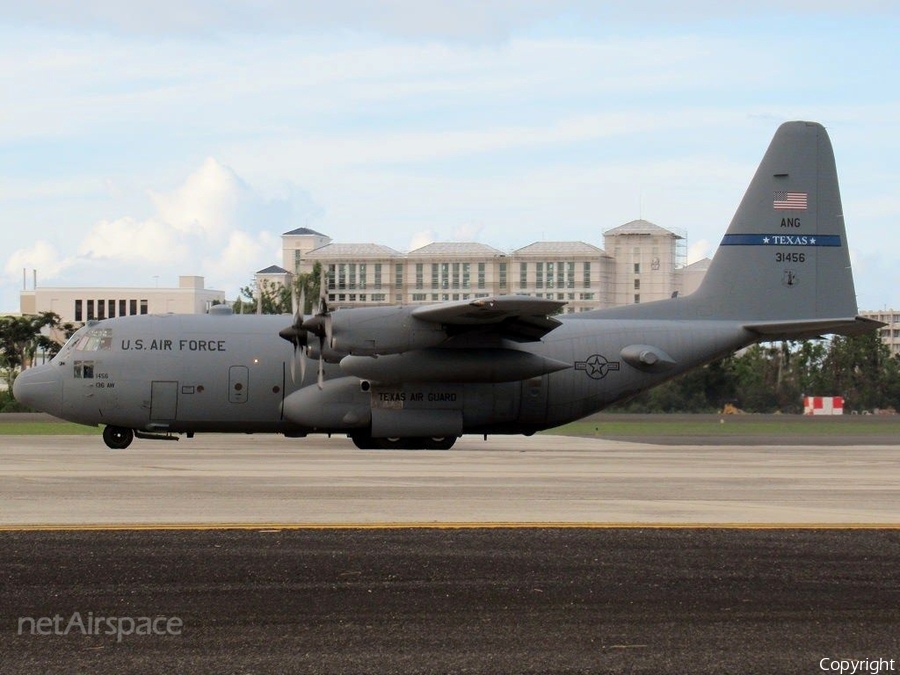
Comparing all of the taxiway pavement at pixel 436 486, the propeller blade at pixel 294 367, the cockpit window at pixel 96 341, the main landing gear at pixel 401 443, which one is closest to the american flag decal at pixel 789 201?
the taxiway pavement at pixel 436 486

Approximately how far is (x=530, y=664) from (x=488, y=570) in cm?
306

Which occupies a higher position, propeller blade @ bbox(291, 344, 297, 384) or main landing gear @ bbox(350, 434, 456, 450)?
propeller blade @ bbox(291, 344, 297, 384)

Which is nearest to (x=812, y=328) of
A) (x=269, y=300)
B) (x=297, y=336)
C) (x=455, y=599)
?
(x=297, y=336)

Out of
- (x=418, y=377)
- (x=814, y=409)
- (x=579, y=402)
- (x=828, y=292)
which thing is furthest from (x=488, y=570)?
(x=814, y=409)

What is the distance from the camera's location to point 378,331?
83.6ft

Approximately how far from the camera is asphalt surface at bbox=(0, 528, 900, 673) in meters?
7.70

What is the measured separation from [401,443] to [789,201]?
1197 centimetres

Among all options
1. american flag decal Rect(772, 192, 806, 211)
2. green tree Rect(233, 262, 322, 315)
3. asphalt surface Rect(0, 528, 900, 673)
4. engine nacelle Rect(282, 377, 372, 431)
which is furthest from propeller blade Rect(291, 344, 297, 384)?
green tree Rect(233, 262, 322, 315)

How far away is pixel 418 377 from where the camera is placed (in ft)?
88.0

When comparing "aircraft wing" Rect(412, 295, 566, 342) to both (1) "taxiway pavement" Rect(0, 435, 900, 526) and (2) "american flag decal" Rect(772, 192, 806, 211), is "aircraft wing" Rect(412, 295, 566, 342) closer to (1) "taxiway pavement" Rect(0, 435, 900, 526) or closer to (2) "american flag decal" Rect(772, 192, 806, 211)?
(1) "taxiway pavement" Rect(0, 435, 900, 526)

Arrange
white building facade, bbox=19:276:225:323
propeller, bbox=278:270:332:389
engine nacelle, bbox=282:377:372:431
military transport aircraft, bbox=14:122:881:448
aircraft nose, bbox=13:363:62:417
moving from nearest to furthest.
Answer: propeller, bbox=278:270:332:389 < military transport aircraft, bbox=14:122:881:448 < engine nacelle, bbox=282:377:372:431 < aircraft nose, bbox=13:363:62:417 < white building facade, bbox=19:276:225:323

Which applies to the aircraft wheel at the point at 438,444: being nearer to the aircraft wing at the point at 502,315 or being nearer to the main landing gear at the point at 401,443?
the main landing gear at the point at 401,443

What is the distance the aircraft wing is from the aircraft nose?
29.9ft

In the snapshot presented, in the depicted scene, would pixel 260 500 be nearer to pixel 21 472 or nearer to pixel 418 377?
pixel 21 472
